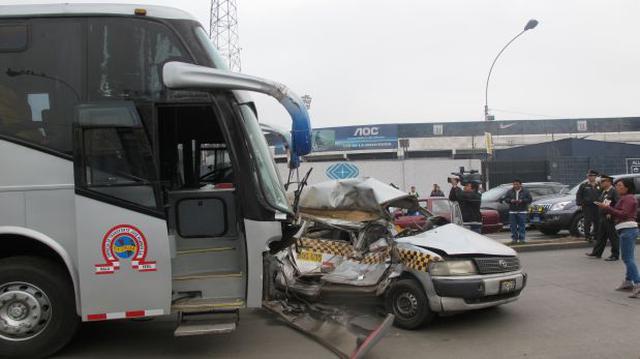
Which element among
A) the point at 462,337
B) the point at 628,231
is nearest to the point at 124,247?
the point at 462,337

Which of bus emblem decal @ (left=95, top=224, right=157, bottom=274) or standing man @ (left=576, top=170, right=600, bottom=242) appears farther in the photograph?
standing man @ (left=576, top=170, right=600, bottom=242)

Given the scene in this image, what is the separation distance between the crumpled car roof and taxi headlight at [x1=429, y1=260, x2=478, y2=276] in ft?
3.94

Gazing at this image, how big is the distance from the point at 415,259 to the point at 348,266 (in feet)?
3.49

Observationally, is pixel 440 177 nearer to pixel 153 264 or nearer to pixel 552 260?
pixel 552 260

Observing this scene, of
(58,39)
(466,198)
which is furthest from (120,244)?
(466,198)

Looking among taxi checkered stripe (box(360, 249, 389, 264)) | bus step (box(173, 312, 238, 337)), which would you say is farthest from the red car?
bus step (box(173, 312, 238, 337))

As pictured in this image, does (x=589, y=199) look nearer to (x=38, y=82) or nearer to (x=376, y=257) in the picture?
(x=376, y=257)

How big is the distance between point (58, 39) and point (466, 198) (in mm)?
8470

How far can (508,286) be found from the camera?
6371mm

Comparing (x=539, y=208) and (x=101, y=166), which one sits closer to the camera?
(x=101, y=166)

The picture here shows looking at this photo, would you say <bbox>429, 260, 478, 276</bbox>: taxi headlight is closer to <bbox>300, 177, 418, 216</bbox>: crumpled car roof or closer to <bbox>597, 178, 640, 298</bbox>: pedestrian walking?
<bbox>300, 177, 418, 216</bbox>: crumpled car roof

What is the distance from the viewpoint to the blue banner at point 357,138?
52062 mm

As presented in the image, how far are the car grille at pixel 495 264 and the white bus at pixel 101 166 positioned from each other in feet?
8.14

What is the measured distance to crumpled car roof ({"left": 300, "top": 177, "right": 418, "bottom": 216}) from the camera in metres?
7.25
